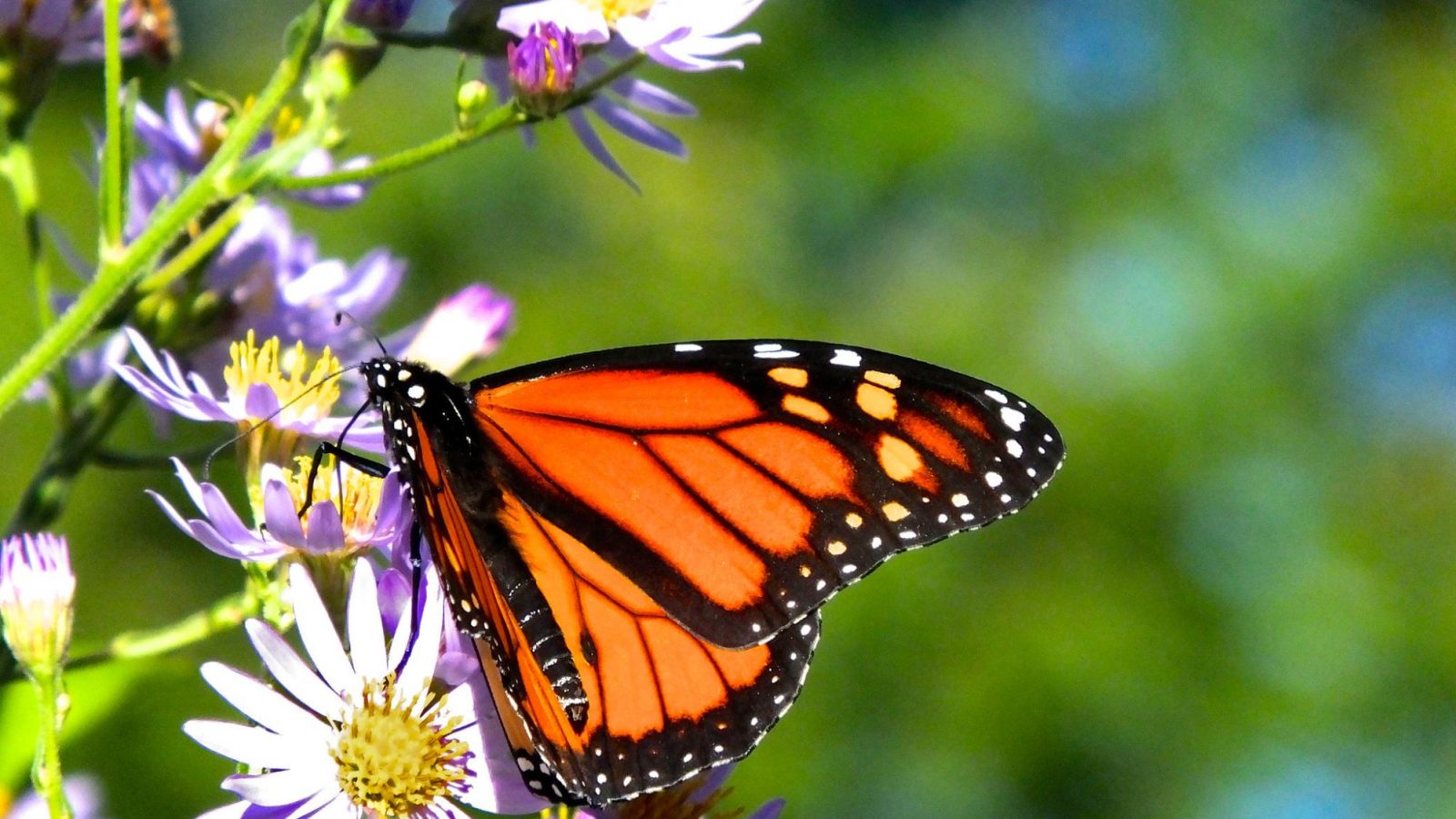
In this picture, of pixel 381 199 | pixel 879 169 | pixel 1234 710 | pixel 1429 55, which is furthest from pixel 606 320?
pixel 1429 55

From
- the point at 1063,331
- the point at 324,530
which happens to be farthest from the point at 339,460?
the point at 1063,331

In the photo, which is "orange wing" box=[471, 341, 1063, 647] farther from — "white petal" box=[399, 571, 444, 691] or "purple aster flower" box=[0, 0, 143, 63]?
"purple aster flower" box=[0, 0, 143, 63]

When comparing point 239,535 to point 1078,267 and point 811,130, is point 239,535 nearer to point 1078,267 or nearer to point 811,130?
point 1078,267

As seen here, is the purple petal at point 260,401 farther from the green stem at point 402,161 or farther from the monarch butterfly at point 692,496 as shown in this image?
the green stem at point 402,161

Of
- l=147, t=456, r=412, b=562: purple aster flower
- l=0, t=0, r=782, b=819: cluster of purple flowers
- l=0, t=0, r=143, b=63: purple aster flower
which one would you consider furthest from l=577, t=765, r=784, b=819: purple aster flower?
l=0, t=0, r=143, b=63: purple aster flower

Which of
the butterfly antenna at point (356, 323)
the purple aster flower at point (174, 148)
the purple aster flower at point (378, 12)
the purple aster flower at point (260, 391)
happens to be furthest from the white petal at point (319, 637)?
the purple aster flower at point (174, 148)

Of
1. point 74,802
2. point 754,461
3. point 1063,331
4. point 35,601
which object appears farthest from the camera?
point 1063,331

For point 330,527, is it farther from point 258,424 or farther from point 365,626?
point 258,424
